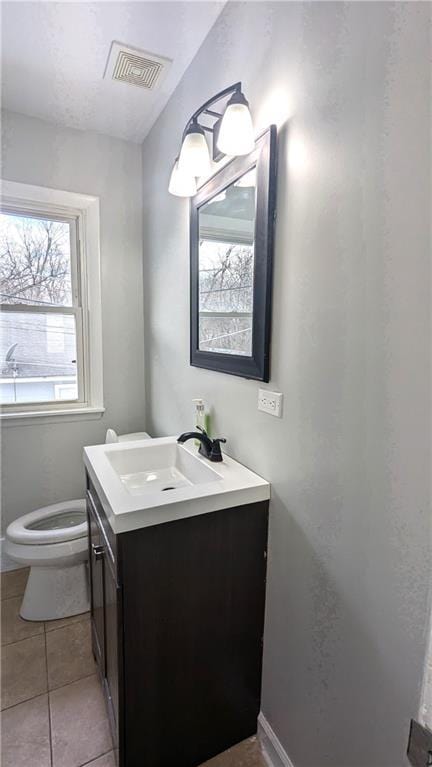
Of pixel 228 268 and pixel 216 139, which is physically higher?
pixel 216 139

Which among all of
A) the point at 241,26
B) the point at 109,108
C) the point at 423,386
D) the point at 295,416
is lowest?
the point at 295,416

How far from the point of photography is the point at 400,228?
2.41ft

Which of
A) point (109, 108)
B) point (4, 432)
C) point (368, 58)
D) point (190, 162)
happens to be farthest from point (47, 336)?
point (368, 58)

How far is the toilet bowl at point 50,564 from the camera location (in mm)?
1763

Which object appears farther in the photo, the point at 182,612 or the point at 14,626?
the point at 14,626

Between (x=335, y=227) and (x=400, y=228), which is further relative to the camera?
(x=335, y=227)

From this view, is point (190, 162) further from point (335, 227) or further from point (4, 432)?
point (4, 432)

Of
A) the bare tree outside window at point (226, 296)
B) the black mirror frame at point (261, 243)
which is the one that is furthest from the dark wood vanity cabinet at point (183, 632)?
the bare tree outside window at point (226, 296)

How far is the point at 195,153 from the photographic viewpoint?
4.21 ft

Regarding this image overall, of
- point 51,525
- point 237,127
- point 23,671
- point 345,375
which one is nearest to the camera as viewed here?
point 345,375

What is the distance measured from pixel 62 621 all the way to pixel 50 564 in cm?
35

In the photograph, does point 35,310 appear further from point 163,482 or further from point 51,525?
point 163,482

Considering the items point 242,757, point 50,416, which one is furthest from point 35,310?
point 242,757

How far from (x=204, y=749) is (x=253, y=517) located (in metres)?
0.81
